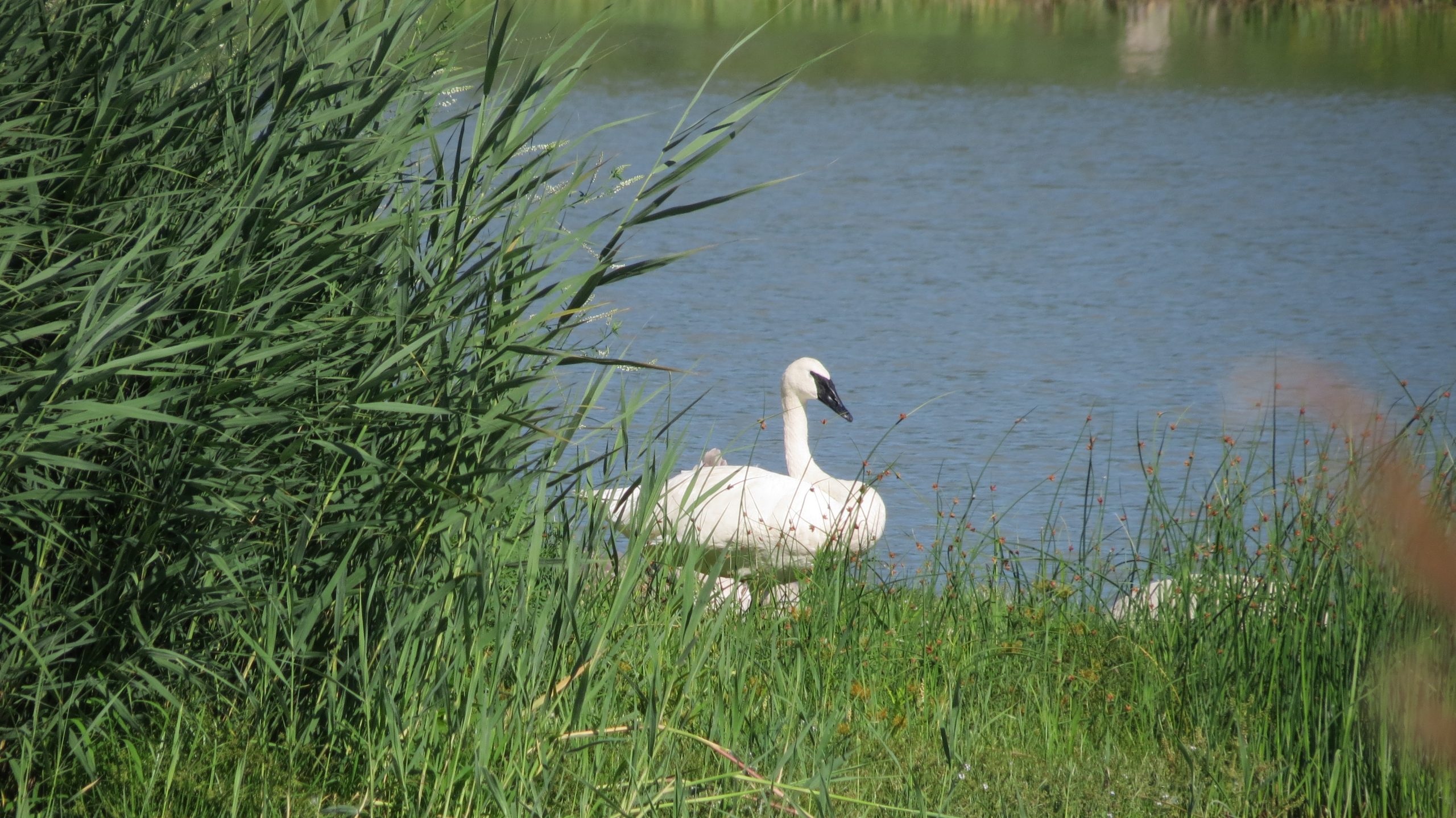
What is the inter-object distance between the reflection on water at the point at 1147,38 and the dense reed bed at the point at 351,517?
2090 centimetres

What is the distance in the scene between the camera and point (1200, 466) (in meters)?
7.09

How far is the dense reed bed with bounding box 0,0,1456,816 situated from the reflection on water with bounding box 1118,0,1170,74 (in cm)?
2090

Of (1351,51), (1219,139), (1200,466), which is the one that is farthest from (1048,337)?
(1351,51)

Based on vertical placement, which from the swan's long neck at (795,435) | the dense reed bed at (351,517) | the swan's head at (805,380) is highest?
the dense reed bed at (351,517)

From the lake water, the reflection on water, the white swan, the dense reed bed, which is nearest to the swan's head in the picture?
the lake water

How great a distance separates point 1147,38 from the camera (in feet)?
87.7

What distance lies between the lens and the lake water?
7789mm

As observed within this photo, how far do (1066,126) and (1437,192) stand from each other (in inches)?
191

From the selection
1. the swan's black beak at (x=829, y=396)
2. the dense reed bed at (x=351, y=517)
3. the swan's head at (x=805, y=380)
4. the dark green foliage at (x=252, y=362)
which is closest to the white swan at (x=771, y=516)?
the swan's head at (x=805, y=380)

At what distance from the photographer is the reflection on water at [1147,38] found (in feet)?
77.8

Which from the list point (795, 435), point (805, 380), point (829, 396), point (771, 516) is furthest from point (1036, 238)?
point (771, 516)

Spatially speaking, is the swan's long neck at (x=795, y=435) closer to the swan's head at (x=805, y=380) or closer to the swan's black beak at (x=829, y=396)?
the swan's head at (x=805, y=380)

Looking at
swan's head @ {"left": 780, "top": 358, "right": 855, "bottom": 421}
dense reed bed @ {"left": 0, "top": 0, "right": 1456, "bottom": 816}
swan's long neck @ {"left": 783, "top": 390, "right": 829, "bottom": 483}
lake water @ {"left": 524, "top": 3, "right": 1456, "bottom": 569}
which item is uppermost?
dense reed bed @ {"left": 0, "top": 0, "right": 1456, "bottom": 816}

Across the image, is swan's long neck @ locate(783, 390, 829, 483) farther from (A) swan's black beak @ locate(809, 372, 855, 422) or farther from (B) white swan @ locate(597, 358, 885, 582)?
(B) white swan @ locate(597, 358, 885, 582)
